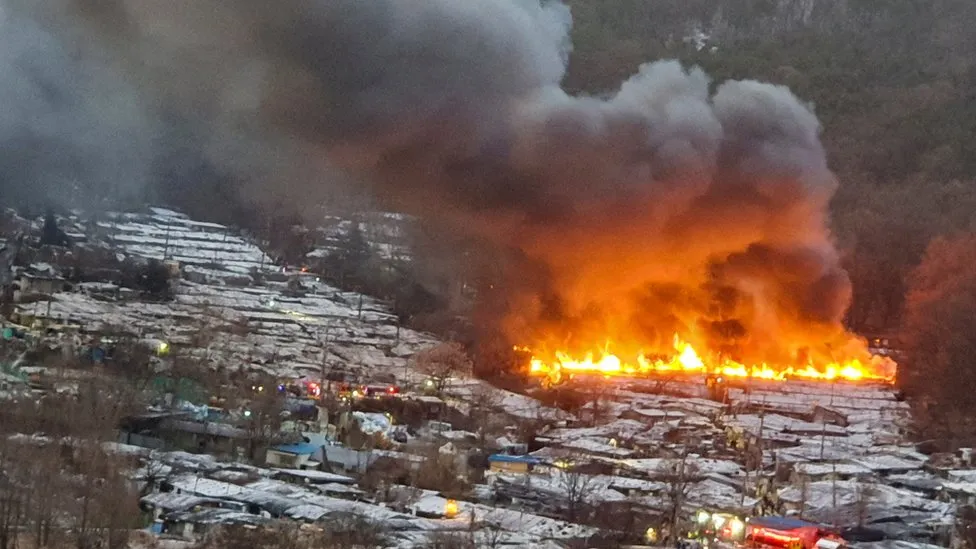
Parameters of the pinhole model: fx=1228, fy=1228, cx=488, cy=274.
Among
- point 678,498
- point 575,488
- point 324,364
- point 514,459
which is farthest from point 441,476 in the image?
point 324,364

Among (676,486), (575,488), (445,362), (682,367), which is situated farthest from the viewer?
(445,362)

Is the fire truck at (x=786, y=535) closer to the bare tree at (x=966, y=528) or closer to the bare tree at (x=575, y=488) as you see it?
the bare tree at (x=966, y=528)

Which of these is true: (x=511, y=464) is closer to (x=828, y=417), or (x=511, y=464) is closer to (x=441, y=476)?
(x=441, y=476)

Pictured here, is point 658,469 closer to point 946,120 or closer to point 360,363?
point 360,363

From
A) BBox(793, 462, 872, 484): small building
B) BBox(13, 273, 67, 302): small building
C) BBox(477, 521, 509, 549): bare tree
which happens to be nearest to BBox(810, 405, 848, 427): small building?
BBox(793, 462, 872, 484): small building

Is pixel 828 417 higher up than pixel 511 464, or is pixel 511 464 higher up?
pixel 828 417

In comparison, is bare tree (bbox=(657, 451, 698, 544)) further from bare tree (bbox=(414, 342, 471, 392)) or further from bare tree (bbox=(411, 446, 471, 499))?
bare tree (bbox=(414, 342, 471, 392))

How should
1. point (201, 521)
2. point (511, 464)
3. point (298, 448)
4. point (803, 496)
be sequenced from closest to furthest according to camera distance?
point (201, 521)
point (803, 496)
point (511, 464)
point (298, 448)
